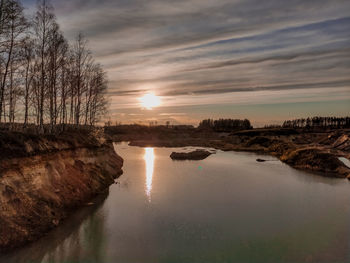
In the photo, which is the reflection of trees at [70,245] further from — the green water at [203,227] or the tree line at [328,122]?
the tree line at [328,122]

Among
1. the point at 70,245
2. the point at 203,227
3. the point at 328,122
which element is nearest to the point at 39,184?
the point at 70,245

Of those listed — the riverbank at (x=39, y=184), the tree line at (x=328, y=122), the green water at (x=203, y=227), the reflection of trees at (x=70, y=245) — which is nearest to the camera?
the reflection of trees at (x=70, y=245)

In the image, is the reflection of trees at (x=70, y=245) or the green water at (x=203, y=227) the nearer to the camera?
the reflection of trees at (x=70, y=245)

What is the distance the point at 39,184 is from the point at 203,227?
12981 millimetres

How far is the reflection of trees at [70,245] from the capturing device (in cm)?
1405

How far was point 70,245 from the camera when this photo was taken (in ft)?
51.7

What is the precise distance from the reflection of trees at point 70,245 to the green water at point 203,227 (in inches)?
1.9

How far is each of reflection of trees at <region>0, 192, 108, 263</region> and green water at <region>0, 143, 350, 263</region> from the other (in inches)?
1.9

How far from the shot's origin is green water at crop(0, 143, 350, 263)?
571 inches

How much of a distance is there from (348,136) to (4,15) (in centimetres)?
8698

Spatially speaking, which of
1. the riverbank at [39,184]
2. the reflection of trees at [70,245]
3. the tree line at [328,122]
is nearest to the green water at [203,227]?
the reflection of trees at [70,245]

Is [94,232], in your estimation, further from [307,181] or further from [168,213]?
[307,181]

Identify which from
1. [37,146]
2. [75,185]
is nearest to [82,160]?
[75,185]

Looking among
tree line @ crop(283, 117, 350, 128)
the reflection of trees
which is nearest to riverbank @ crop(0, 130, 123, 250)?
the reflection of trees
